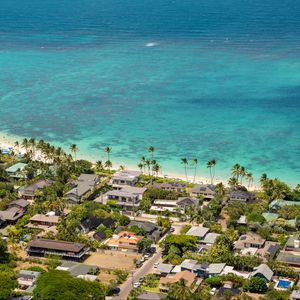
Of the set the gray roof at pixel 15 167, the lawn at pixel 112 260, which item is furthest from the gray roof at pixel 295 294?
the gray roof at pixel 15 167

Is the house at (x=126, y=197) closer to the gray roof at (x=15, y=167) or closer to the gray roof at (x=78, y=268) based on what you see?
the gray roof at (x=15, y=167)

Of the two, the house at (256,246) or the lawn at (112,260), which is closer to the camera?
the lawn at (112,260)

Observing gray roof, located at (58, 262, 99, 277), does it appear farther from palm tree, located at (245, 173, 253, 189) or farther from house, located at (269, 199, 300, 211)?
palm tree, located at (245, 173, 253, 189)

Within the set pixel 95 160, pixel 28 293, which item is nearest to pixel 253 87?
pixel 95 160

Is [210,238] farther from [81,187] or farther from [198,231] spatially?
[81,187]

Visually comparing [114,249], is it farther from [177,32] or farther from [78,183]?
[177,32]
